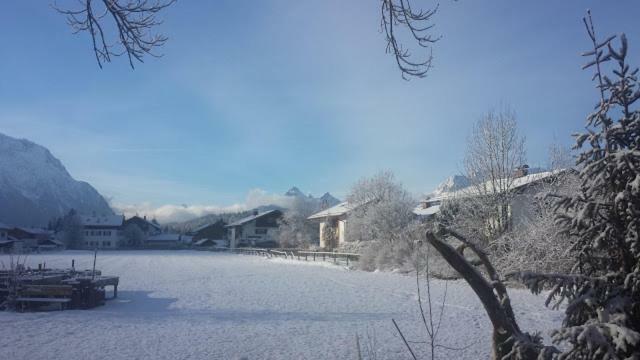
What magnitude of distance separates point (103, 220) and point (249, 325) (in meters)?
95.4

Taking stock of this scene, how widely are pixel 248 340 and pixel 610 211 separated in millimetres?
7916

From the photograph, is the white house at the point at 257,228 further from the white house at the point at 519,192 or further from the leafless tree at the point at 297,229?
the white house at the point at 519,192

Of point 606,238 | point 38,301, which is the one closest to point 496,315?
point 606,238

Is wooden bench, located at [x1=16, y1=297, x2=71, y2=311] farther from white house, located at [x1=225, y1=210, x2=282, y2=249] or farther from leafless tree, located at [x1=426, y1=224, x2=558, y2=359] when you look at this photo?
white house, located at [x1=225, y1=210, x2=282, y2=249]

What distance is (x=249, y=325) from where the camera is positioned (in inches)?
440

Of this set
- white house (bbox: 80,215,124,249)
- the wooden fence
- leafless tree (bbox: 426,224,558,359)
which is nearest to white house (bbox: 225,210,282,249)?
the wooden fence

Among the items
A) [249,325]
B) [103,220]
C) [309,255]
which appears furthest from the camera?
[103,220]

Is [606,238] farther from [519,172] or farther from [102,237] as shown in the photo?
[102,237]

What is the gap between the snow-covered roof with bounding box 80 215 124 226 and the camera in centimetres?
9419

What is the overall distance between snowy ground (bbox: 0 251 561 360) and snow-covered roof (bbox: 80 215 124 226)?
8365 centimetres

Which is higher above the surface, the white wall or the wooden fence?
the white wall

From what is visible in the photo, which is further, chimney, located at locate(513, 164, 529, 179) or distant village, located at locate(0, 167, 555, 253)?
distant village, located at locate(0, 167, 555, 253)

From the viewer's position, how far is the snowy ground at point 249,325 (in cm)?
858

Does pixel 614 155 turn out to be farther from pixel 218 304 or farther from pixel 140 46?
pixel 218 304
